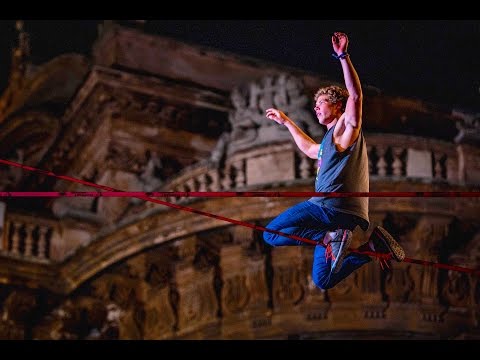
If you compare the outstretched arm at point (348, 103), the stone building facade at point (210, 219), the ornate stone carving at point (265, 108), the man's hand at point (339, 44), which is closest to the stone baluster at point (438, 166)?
the stone building facade at point (210, 219)

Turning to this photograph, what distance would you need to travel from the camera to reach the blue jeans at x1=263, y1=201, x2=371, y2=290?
48.6 feet

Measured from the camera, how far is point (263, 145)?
2305 cm

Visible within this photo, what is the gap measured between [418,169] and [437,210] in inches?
23.8

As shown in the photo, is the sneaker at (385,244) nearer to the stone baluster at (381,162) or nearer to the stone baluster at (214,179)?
the stone baluster at (381,162)

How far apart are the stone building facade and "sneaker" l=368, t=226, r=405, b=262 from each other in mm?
6996

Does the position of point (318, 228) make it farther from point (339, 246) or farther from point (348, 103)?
point (348, 103)

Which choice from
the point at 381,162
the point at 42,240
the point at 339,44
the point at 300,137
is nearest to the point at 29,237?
the point at 42,240

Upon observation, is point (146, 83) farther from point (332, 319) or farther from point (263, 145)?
point (332, 319)

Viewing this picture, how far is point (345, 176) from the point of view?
14.7 m

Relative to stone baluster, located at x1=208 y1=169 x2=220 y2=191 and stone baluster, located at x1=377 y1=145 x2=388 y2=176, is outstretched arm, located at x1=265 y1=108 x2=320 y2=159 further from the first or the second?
stone baluster, located at x1=208 y1=169 x2=220 y2=191

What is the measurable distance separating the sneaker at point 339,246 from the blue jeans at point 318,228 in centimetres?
6

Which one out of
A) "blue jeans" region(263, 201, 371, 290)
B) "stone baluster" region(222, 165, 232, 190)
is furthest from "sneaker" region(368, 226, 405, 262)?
"stone baluster" region(222, 165, 232, 190)

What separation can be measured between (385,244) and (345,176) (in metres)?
0.72

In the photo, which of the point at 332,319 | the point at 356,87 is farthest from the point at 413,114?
the point at 356,87
